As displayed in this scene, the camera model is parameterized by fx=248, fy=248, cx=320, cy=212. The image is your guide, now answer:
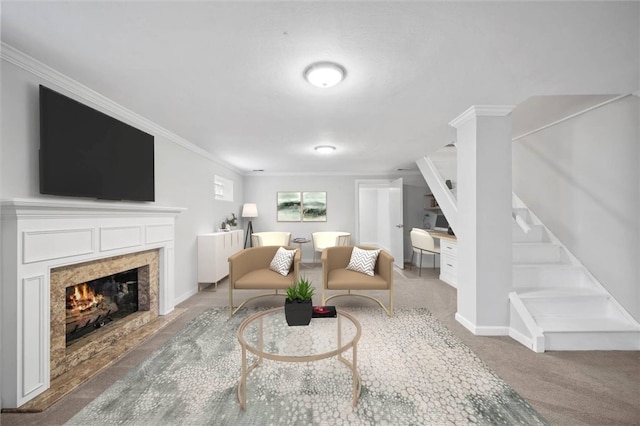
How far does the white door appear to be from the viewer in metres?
5.34

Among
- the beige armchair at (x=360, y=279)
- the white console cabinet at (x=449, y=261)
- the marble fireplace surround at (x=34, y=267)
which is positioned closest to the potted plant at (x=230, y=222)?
the beige armchair at (x=360, y=279)

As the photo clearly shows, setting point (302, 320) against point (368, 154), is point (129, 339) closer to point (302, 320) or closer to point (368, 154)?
point (302, 320)

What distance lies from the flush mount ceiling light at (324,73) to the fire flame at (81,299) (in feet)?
8.97

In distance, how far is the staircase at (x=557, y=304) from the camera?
7.25 ft

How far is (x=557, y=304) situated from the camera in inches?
98.2

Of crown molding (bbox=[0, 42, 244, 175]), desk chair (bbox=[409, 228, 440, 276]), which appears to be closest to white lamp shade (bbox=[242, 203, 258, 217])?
crown molding (bbox=[0, 42, 244, 175])

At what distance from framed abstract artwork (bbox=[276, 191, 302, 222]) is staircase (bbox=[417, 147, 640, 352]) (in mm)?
4408

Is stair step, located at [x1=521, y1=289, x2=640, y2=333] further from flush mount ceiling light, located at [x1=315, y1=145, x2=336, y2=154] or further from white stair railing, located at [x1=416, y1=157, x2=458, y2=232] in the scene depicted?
flush mount ceiling light, located at [x1=315, y1=145, x2=336, y2=154]

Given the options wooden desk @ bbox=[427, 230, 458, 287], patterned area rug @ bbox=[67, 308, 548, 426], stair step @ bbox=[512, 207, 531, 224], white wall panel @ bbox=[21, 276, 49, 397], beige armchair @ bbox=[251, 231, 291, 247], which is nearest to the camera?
patterned area rug @ bbox=[67, 308, 548, 426]

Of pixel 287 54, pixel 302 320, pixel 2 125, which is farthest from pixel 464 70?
pixel 2 125

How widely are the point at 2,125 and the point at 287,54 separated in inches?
75.3

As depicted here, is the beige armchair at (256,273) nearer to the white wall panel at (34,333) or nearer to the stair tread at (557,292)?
the white wall panel at (34,333)

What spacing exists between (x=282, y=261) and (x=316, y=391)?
1.69 m

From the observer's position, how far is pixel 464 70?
184 centimetres
